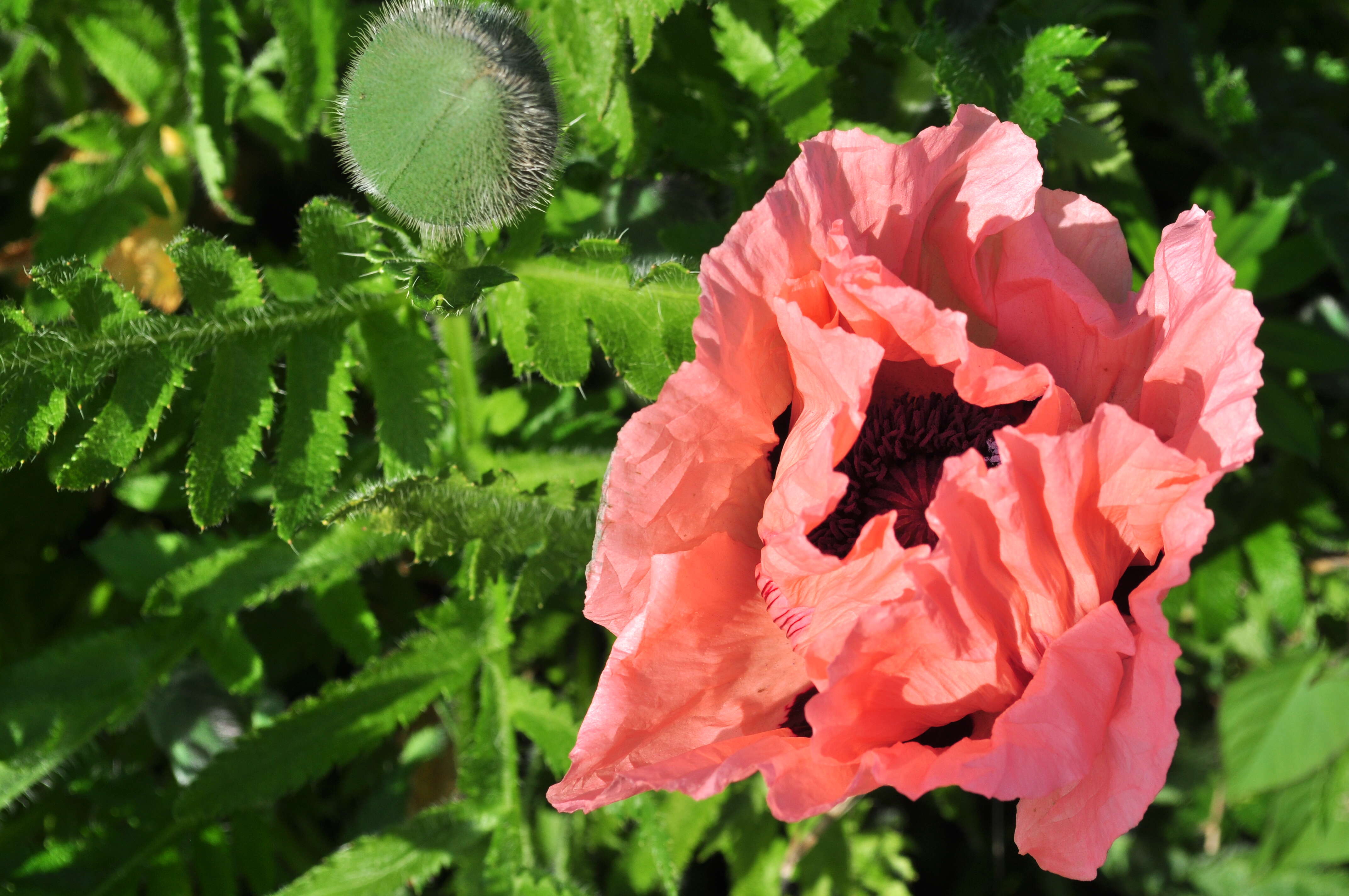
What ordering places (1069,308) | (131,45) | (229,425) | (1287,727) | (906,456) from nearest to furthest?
(1069,308) → (906,456) → (229,425) → (131,45) → (1287,727)

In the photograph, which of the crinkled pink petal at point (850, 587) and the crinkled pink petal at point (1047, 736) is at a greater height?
the crinkled pink petal at point (850, 587)

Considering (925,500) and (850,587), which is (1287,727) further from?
(850,587)

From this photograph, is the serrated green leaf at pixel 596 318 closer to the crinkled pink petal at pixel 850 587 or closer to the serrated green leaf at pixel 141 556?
the crinkled pink petal at pixel 850 587

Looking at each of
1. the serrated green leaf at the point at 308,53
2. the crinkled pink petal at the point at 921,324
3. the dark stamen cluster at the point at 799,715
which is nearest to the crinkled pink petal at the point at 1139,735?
the crinkled pink petal at the point at 921,324

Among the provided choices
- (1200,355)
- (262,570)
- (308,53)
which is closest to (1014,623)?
(1200,355)

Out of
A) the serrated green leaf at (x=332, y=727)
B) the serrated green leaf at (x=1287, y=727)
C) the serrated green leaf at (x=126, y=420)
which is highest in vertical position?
the serrated green leaf at (x=126, y=420)

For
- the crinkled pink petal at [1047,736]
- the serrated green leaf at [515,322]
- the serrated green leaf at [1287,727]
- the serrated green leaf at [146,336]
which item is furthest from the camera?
the serrated green leaf at [1287,727]

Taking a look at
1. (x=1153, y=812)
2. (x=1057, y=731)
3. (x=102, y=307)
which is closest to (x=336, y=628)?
(x=102, y=307)

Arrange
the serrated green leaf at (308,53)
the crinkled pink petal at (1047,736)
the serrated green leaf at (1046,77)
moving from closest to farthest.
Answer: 1. the crinkled pink petal at (1047,736)
2. the serrated green leaf at (1046,77)
3. the serrated green leaf at (308,53)
